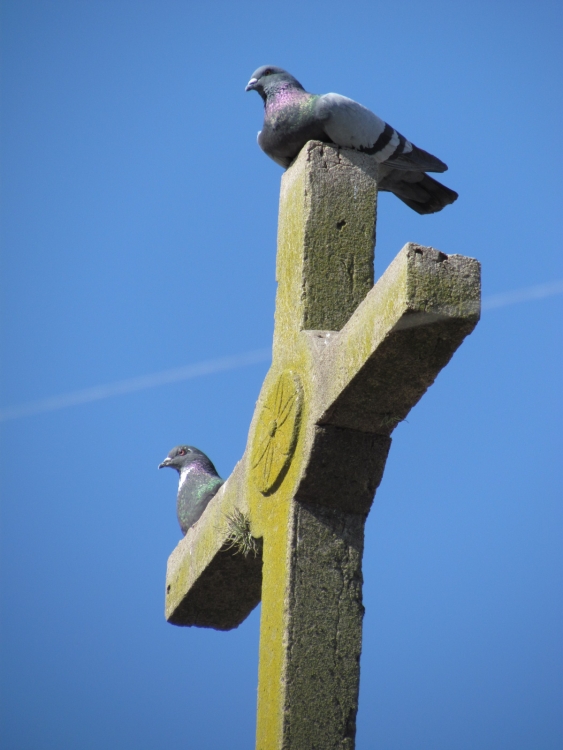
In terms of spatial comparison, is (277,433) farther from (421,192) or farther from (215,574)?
(421,192)

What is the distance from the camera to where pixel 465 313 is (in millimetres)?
3127

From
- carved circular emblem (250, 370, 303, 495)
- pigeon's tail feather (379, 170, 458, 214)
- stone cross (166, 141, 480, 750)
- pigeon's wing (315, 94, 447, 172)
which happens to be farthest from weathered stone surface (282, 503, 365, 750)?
pigeon's tail feather (379, 170, 458, 214)

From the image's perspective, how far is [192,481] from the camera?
5.75m


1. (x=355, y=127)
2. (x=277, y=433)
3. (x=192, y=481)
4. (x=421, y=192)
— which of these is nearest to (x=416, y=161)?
(x=421, y=192)

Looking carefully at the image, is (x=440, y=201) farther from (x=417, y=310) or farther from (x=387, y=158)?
(x=417, y=310)

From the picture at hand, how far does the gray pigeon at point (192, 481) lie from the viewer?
5.48 meters

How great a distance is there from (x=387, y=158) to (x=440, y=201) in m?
0.44

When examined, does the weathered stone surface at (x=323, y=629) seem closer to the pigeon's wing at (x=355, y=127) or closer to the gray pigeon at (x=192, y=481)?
the pigeon's wing at (x=355, y=127)

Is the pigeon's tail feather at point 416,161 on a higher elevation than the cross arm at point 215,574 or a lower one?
higher

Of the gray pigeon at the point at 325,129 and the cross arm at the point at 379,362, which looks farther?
the gray pigeon at the point at 325,129

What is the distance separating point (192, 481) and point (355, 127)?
7.09 feet

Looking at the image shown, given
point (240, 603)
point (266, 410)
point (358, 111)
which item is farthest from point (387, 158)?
point (240, 603)

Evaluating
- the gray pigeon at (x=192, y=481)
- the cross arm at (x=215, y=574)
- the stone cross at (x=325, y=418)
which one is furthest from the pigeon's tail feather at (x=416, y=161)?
the gray pigeon at (x=192, y=481)

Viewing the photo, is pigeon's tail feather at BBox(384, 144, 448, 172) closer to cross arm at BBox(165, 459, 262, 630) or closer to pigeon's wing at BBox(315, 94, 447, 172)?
pigeon's wing at BBox(315, 94, 447, 172)
